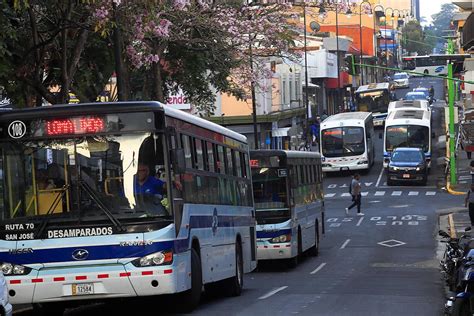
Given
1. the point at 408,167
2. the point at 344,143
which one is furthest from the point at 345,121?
the point at 408,167

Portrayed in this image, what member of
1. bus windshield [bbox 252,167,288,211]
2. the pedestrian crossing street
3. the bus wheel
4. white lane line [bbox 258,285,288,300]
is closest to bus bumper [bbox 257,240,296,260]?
bus windshield [bbox 252,167,288,211]

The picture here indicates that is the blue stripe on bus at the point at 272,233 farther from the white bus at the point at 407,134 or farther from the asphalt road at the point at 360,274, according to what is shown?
the white bus at the point at 407,134

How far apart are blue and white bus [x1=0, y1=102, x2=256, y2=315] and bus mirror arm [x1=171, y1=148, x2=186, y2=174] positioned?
2cm

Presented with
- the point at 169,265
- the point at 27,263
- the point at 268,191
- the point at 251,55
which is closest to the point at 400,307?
the point at 169,265

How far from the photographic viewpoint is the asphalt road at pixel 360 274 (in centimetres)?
1686

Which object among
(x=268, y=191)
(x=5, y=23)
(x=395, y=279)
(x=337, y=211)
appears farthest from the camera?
(x=337, y=211)

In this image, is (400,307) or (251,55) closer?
(400,307)

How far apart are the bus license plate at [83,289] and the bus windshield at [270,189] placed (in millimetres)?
12877

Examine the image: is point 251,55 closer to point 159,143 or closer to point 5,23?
point 5,23

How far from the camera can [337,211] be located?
48.7 metres

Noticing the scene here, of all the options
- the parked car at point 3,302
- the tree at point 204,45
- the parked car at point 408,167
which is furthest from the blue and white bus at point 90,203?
the parked car at point 408,167

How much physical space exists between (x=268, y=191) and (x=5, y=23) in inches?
390

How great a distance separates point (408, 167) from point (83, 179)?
45268 millimetres

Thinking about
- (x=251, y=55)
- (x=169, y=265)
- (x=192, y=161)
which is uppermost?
(x=251, y=55)
